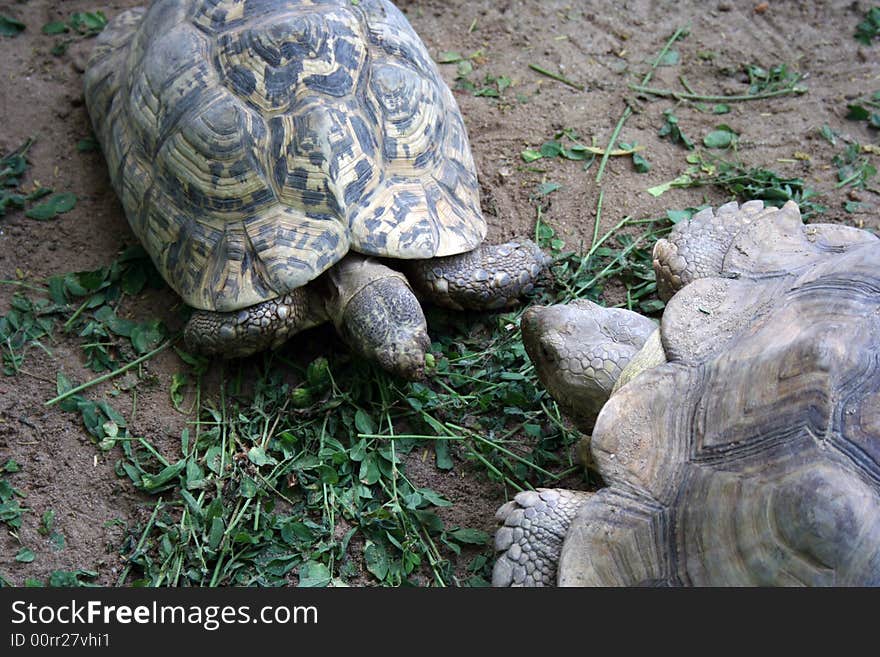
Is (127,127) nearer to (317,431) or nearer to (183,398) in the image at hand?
(183,398)

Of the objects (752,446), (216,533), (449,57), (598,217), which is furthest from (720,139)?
(216,533)

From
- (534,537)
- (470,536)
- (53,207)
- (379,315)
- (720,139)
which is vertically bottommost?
(470,536)

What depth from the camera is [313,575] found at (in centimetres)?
288

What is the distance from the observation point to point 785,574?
2.10m

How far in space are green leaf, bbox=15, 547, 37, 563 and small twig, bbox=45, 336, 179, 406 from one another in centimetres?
63

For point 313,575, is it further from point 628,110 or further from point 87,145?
point 628,110

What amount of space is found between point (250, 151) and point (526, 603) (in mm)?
1990

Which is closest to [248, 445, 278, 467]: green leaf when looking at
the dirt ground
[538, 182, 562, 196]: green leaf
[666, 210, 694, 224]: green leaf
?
the dirt ground

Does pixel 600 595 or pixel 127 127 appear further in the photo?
pixel 127 127

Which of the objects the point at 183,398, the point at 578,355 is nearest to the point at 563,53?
the point at 578,355

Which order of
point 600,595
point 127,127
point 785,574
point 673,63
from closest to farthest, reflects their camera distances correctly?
point 785,574, point 600,595, point 127,127, point 673,63

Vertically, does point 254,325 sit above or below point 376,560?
above

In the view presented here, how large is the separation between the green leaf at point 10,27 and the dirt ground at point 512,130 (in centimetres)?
4

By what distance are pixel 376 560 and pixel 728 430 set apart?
1.33 m
